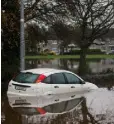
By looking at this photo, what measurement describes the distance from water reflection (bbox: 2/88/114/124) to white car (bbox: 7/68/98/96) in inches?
9.9

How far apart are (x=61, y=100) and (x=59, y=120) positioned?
12.2ft

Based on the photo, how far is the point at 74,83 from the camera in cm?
1627

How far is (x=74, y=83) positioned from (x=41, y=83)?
7.37ft

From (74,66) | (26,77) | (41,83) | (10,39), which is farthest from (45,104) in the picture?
(74,66)

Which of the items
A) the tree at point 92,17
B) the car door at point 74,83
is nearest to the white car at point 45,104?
the car door at point 74,83

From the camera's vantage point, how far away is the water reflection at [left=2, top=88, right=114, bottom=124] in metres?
10.6

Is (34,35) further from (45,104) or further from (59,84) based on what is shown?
(45,104)

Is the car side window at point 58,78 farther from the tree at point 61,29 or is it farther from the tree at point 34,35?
the tree at point 61,29

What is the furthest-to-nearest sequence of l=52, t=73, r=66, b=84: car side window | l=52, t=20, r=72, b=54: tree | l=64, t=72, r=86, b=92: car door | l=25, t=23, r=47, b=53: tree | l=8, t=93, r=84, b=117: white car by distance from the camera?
1. l=52, t=20, r=72, b=54: tree
2. l=25, t=23, r=47, b=53: tree
3. l=64, t=72, r=86, b=92: car door
4. l=52, t=73, r=66, b=84: car side window
5. l=8, t=93, r=84, b=117: white car

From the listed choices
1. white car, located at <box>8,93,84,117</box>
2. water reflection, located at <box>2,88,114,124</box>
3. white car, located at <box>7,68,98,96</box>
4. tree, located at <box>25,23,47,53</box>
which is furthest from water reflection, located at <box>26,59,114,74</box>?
water reflection, located at <box>2,88,114,124</box>

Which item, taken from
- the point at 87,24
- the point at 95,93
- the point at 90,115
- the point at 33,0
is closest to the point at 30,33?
the point at 33,0

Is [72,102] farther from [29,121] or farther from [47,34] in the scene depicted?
[47,34]

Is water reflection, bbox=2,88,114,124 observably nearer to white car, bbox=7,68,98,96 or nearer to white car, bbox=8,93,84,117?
white car, bbox=8,93,84,117

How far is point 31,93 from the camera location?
1426 cm
